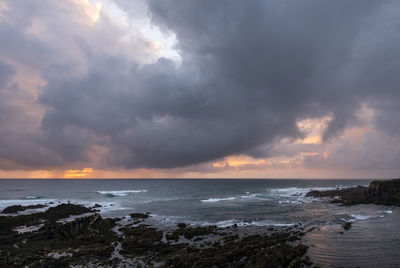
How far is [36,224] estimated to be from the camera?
1779 inches

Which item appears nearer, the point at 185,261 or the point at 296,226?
the point at 185,261

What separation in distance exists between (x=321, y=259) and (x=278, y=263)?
470 centimetres

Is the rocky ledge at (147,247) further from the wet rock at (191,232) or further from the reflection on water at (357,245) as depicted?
the reflection on water at (357,245)

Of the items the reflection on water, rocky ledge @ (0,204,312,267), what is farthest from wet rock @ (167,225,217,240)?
the reflection on water

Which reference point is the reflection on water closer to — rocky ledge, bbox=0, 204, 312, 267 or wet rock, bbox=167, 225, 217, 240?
rocky ledge, bbox=0, 204, 312, 267

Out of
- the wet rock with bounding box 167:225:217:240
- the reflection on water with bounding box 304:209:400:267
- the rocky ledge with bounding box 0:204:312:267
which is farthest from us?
the wet rock with bounding box 167:225:217:240

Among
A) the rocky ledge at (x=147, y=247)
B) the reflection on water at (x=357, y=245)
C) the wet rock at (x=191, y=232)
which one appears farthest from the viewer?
the wet rock at (x=191, y=232)

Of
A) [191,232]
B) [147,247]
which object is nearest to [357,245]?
[191,232]

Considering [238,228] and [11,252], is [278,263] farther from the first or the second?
[11,252]

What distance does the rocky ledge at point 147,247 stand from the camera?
23.1 metres

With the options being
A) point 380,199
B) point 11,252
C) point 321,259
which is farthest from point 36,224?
point 380,199

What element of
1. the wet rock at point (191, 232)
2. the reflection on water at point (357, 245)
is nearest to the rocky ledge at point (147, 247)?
the wet rock at point (191, 232)

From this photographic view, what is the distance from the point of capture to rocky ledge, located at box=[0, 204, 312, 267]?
23.1 m

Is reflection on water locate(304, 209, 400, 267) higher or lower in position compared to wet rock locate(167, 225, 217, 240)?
higher
